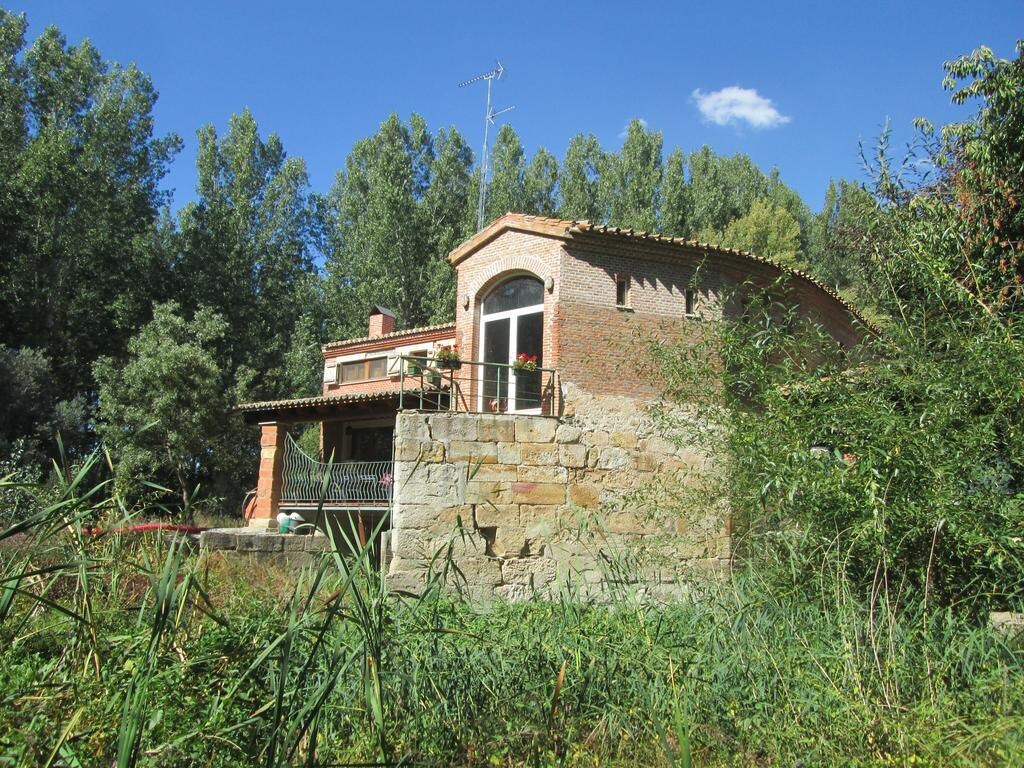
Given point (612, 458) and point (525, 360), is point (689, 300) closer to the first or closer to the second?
point (525, 360)

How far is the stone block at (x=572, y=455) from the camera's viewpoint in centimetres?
1069

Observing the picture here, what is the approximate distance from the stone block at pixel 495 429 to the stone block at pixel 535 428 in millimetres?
82

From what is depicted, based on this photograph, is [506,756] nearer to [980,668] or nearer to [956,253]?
[980,668]

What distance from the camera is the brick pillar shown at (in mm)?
16578

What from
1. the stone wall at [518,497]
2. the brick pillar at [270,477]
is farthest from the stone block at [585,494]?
the brick pillar at [270,477]

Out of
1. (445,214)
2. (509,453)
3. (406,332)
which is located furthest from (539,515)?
(445,214)

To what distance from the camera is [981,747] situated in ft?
11.5

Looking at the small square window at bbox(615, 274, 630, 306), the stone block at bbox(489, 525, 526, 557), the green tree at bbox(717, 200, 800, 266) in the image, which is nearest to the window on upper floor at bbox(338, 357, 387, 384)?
the small square window at bbox(615, 274, 630, 306)

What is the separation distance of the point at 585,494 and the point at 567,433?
0.82m

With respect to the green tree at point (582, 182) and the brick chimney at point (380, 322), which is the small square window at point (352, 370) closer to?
the brick chimney at point (380, 322)

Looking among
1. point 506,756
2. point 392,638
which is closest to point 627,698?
point 506,756

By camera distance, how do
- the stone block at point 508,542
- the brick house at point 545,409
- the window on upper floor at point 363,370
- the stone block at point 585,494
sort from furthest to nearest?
the window on upper floor at point 363,370 → the stone block at point 585,494 → the stone block at point 508,542 → the brick house at point 545,409

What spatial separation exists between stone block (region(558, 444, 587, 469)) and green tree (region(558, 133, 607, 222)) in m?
16.6

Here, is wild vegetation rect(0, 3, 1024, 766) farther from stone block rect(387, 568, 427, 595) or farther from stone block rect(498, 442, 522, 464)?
stone block rect(498, 442, 522, 464)
